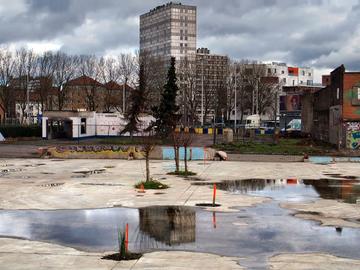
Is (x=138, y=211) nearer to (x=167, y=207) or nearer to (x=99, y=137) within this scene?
(x=167, y=207)

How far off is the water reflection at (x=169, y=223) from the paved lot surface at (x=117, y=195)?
1.46m

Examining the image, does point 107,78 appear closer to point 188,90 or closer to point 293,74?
point 188,90

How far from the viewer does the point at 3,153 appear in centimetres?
4847

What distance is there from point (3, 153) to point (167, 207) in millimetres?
31979

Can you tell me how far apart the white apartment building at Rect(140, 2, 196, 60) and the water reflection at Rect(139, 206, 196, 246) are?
6336 inches

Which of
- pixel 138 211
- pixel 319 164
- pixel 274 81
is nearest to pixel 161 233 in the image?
pixel 138 211

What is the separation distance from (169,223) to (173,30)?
554 ft

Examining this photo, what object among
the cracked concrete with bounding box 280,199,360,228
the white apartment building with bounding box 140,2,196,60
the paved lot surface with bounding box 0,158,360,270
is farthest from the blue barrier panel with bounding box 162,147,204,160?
the white apartment building with bounding box 140,2,196,60

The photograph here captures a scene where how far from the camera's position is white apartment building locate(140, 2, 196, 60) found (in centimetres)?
18200

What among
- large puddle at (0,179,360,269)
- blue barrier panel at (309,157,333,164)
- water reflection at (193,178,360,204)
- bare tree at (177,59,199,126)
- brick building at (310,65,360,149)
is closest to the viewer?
large puddle at (0,179,360,269)

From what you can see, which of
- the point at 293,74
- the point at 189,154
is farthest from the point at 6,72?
the point at 293,74

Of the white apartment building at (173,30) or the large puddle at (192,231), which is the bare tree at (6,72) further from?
the white apartment building at (173,30)

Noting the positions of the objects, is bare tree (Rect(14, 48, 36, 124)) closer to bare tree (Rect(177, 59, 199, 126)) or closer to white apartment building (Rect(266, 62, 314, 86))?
bare tree (Rect(177, 59, 199, 126))

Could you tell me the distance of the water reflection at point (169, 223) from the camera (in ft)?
50.1
